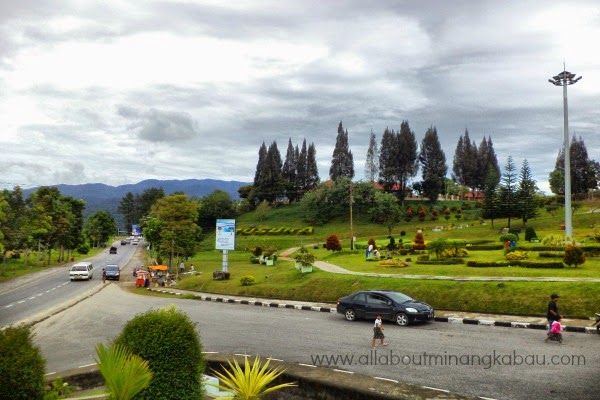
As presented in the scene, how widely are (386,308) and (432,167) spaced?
268ft

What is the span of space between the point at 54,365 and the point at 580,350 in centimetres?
1568

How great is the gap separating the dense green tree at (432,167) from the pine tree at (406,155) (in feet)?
7.53

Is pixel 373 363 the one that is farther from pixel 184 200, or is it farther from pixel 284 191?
pixel 284 191

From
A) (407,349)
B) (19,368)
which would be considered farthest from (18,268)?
(19,368)

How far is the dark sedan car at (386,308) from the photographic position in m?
19.2

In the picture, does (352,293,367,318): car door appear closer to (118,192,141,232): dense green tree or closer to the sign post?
the sign post

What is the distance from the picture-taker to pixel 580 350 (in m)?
14.1

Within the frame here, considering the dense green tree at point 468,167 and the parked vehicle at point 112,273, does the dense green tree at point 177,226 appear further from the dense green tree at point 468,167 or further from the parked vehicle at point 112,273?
the dense green tree at point 468,167

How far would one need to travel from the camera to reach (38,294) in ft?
116

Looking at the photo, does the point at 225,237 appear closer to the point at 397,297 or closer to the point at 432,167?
the point at 397,297

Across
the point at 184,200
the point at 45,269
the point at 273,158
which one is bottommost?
the point at 45,269

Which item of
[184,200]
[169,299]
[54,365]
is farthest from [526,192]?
[54,365]

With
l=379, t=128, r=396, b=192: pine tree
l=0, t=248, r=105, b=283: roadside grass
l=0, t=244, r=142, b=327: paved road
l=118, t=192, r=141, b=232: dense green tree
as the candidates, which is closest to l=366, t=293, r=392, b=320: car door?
l=0, t=244, r=142, b=327: paved road

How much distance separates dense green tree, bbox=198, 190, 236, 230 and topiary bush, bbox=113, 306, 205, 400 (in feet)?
319
